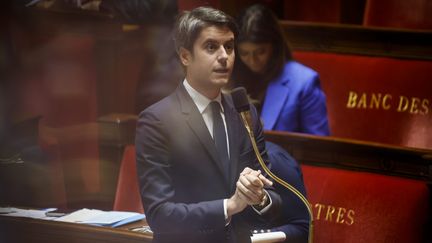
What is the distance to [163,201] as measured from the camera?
1.63 ft

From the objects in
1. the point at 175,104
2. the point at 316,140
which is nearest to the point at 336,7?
the point at 316,140

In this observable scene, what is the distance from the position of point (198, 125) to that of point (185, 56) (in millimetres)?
46

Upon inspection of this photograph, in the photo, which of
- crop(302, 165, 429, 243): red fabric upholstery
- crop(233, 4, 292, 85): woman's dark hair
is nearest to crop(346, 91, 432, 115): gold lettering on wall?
crop(233, 4, 292, 85): woman's dark hair

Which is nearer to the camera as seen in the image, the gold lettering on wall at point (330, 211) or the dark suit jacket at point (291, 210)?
the dark suit jacket at point (291, 210)

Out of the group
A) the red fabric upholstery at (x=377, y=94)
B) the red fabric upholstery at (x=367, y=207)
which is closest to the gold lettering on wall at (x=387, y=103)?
the red fabric upholstery at (x=377, y=94)

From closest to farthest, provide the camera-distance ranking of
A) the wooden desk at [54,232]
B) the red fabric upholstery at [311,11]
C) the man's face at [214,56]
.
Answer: the man's face at [214,56]
the wooden desk at [54,232]
the red fabric upholstery at [311,11]

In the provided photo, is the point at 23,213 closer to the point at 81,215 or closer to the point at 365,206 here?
the point at 81,215

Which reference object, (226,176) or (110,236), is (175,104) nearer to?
(226,176)

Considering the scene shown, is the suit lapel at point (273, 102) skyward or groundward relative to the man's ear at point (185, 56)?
groundward

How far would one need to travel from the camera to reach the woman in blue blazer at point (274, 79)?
83 centimetres

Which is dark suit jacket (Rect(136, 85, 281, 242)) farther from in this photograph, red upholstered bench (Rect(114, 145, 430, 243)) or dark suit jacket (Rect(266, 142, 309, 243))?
red upholstered bench (Rect(114, 145, 430, 243))

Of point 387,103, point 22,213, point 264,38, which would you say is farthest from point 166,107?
point 387,103

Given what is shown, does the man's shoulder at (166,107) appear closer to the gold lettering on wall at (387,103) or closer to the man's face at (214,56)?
the man's face at (214,56)

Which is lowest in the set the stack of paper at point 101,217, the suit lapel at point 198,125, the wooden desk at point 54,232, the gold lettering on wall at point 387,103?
the gold lettering on wall at point 387,103
